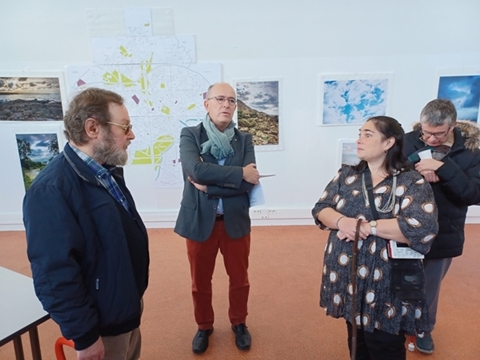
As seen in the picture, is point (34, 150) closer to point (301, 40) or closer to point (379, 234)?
point (301, 40)

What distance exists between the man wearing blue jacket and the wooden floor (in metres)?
1.02

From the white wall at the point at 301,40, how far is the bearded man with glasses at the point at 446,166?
2.06 m

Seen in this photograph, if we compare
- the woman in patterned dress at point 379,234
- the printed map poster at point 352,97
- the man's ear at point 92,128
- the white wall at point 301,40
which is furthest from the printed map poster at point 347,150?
the man's ear at point 92,128

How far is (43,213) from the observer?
3.40 ft

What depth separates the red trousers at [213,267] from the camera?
6.53 feet

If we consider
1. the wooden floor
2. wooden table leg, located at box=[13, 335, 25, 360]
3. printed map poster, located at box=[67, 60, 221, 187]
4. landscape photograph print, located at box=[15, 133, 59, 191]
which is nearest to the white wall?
printed map poster, located at box=[67, 60, 221, 187]

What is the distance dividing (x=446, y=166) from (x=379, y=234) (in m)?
0.58

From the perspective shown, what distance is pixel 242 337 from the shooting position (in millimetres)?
2127

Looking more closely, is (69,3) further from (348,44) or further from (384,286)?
(384,286)

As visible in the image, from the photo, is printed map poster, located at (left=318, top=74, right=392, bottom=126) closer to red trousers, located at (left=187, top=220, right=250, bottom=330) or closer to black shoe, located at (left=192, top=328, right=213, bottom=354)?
red trousers, located at (left=187, top=220, right=250, bottom=330)

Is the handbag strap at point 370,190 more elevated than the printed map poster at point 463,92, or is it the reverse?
the printed map poster at point 463,92

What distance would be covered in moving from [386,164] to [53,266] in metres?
1.35

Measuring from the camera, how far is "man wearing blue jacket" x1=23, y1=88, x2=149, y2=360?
1.04 metres

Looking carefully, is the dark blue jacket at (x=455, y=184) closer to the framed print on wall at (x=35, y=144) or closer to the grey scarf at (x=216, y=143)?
the grey scarf at (x=216, y=143)
